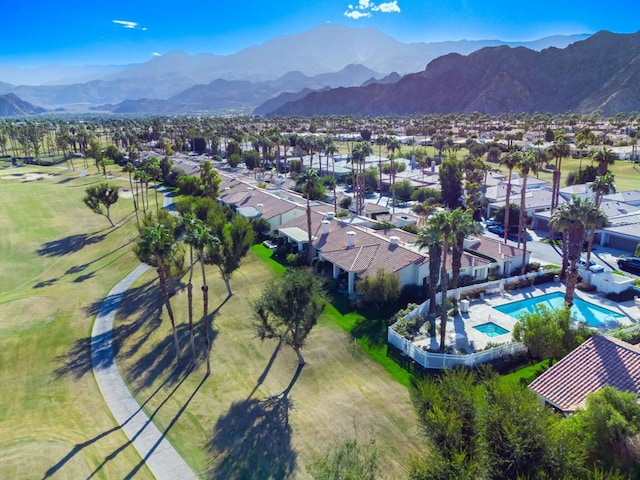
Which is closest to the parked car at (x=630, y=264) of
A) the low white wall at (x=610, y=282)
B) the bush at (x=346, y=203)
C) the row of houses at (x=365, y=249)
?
the low white wall at (x=610, y=282)

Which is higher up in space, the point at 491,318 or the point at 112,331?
the point at 491,318

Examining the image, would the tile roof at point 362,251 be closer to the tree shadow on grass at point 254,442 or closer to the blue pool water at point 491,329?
the blue pool water at point 491,329

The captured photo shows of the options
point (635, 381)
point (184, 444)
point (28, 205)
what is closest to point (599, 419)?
point (635, 381)

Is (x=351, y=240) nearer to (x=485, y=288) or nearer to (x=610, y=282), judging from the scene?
(x=485, y=288)

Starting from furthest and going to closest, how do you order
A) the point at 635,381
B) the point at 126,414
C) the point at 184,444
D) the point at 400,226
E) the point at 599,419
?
the point at 400,226 < the point at 126,414 < the point at 184,444 < the point at 635,381 < the point at 599,419

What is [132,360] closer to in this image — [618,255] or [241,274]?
[241,274]

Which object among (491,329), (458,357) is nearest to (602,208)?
(491,329)
